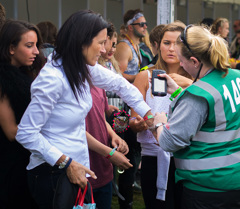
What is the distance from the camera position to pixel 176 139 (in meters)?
2.29

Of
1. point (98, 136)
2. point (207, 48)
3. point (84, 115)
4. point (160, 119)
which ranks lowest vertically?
point (98, 136)

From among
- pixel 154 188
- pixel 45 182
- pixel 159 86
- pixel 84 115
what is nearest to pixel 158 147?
pixel 154 188

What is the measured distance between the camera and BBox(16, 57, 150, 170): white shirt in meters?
2.11

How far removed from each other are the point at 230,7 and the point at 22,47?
496 inches

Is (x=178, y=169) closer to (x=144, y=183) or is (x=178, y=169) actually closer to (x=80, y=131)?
(x=80, y=131)

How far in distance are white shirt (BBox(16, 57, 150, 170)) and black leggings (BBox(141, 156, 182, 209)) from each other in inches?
37.9

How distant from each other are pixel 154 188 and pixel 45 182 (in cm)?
119

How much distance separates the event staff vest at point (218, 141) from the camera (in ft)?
7.38

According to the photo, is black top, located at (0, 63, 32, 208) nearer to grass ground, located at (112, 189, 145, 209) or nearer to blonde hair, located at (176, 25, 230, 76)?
blonde hair, located at (176, 25, 230, 76)

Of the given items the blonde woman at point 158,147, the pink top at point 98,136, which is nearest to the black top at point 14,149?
the pink top at point 98,136

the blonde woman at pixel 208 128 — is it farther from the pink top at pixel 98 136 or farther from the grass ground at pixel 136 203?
the grass ground at pixel 136 203

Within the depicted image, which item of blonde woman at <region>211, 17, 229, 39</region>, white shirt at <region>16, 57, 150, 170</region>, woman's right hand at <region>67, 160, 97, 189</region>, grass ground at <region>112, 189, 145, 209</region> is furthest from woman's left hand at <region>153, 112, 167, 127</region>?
blonde woman at <region>211, 17, 229, 39</region>

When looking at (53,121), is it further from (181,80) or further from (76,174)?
(181,80)

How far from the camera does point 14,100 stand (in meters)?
2.51
